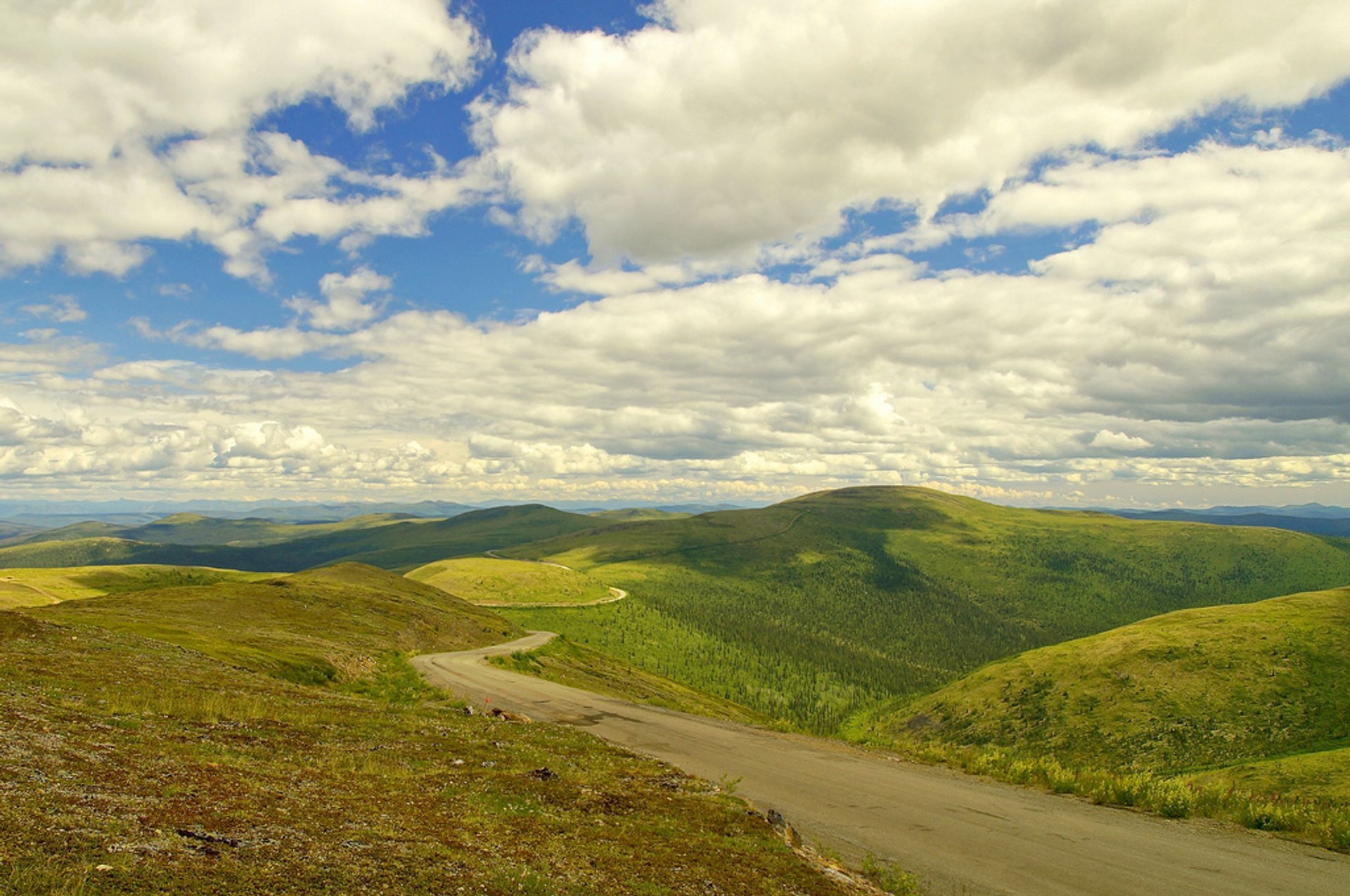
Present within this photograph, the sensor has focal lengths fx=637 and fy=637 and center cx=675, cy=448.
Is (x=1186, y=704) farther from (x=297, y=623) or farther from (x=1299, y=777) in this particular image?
(x=297, y=623)

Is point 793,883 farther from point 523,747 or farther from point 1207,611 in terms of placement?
point 1207,611

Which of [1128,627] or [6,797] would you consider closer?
[6,797]

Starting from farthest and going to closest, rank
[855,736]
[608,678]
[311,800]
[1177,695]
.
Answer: [608,678] < [1177,695] < [855,736] < [311,800]

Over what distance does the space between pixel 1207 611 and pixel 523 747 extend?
5100 inches

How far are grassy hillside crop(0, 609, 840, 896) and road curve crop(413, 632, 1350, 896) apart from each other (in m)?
4.57

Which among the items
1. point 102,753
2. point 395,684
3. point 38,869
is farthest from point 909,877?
point 395,684

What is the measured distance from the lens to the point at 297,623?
288ft

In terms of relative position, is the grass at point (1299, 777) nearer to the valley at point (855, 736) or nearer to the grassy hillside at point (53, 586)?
the valley at point (855, 736)

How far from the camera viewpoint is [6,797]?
12.3 meters

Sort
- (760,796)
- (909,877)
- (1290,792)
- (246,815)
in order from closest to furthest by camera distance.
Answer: (246,815) < (909,877) < (760,796) < (1290,792)

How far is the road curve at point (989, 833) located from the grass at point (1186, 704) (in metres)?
8.00

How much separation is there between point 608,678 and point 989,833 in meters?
81.0

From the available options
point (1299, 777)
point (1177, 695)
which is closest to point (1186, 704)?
point (1177, 695)

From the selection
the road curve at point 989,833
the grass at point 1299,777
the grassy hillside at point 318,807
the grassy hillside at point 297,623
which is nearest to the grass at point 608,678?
the grassy hillside at point 297,623
